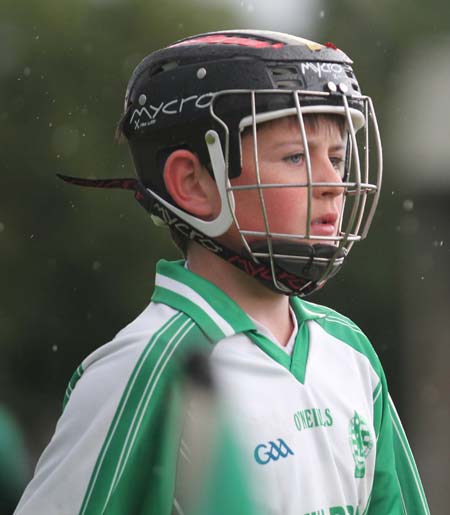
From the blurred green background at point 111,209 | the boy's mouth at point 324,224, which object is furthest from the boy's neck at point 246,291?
the blurred green background at point 111,209

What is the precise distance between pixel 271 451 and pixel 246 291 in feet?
1.44

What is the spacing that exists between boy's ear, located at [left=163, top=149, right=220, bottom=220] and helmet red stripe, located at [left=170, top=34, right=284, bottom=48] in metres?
0.29

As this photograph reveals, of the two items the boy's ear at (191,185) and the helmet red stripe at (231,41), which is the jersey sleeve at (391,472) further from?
the helmet red stripe at (231,41)

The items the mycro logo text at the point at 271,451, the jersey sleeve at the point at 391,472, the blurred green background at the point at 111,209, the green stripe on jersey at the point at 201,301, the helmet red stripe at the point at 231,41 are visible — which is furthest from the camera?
the blurred green background at the point at 111,209

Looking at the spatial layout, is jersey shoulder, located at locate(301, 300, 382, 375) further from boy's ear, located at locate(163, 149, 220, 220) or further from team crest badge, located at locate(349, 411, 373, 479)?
boy's ear, located at locate(163, 149, 220, 220)

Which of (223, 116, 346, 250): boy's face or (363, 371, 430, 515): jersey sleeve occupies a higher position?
(223, 116, 346, 250): boy's face

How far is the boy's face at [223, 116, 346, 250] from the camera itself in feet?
10.0

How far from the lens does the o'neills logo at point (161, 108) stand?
3.13m

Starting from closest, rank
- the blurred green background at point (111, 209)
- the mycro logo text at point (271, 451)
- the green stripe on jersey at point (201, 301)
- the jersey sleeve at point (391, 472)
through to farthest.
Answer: the mycro logo text at point (271, 451) < the green stripe on jersey at point (201, 301) < the jersey sleeve at point (391, 472) < the blurred green background at point (111, 209)

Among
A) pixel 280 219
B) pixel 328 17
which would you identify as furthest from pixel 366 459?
pixel 328 17

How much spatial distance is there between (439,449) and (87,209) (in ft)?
14.7

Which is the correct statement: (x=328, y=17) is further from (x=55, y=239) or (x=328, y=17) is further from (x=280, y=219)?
(x=280, y=219)

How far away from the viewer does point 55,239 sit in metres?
11.6

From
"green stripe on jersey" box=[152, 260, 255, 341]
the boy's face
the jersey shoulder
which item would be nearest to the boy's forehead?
the boy's face
